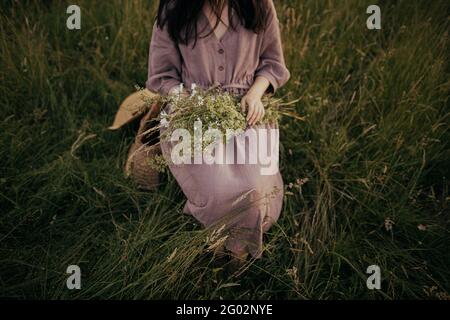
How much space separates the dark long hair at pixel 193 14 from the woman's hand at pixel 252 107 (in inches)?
10.9

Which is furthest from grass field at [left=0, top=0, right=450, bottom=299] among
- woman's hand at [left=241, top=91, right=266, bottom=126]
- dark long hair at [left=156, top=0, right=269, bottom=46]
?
dark long hair at [left=156, top=0, right=269, bottom=46]

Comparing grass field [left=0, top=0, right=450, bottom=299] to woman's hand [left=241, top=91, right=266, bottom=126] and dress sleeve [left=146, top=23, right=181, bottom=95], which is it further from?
dress sleeve [left=146, top=23, right=181, bottom=95]

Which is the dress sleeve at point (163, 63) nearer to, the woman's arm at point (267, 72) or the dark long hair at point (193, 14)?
the dark long hair at point (193, 14)

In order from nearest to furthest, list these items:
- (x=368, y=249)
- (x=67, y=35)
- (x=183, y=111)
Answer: (x=183, y=111) → (x=368, y=249) → (x=67, y=35)

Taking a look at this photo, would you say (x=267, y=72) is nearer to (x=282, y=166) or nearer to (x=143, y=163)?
(x=282, y=166)

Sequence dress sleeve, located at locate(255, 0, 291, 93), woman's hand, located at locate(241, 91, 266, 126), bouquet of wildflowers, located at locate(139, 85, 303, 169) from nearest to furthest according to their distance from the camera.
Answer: bouquet of wildflowers, located at locate(139, 85, 303, 169) → woman's hand, located at locate(241, 91, 266, 126) → dress sleeve, located at locate(255, 0, 291, 93)

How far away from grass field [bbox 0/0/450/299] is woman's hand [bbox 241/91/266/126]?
1.00ft

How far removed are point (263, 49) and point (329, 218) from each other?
0.85 metres

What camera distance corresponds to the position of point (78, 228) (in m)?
1.91

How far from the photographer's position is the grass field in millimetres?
1713

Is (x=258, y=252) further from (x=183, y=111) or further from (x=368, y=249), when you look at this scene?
(x=183, y=111)

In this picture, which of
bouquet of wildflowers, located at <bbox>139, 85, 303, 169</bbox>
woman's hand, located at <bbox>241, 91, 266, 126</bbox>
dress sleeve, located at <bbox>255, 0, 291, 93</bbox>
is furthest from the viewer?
dress sleeve, located at <bbox>255, 0, 291, 93</bbox>
